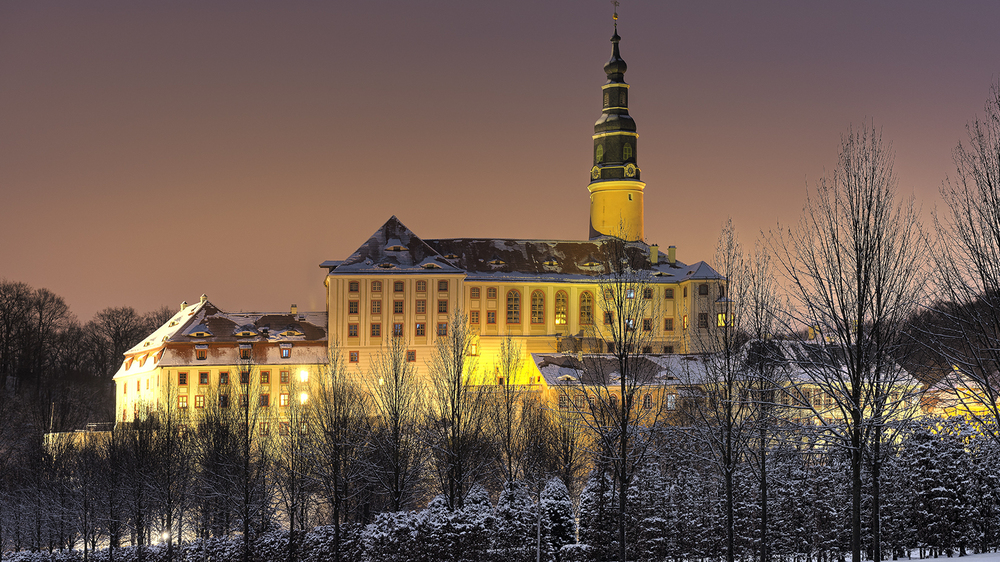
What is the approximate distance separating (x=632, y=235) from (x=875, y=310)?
88390 millimetres

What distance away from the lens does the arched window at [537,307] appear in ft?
304

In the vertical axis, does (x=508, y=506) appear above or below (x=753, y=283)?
below

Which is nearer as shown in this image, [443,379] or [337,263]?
[443,379]

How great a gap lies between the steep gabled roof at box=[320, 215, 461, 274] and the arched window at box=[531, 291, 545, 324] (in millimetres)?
9257

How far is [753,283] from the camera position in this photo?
29484 millimetres

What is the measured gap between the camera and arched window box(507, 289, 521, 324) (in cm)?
9206

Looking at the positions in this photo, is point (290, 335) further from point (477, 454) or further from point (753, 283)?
point (753, 283)

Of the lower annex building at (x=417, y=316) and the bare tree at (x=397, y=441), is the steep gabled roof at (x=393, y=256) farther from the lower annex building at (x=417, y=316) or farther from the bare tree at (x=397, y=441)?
the bare tree at (x=397, y=441)

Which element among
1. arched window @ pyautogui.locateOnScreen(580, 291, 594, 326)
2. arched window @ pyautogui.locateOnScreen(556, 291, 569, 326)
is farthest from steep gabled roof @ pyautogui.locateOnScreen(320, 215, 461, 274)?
arched window @ pyautogui.locateOnScreen(580, 291, 594, 326)

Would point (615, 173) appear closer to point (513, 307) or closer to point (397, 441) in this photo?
point (513, 307)

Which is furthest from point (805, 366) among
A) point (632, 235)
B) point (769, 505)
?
point (632, 235)

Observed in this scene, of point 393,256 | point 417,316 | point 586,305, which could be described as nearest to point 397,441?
point 417,316

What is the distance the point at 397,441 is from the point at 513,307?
4920 cm

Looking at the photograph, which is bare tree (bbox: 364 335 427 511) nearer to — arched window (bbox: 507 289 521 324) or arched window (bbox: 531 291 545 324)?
arched window (bbox: 507 289 521 324)
